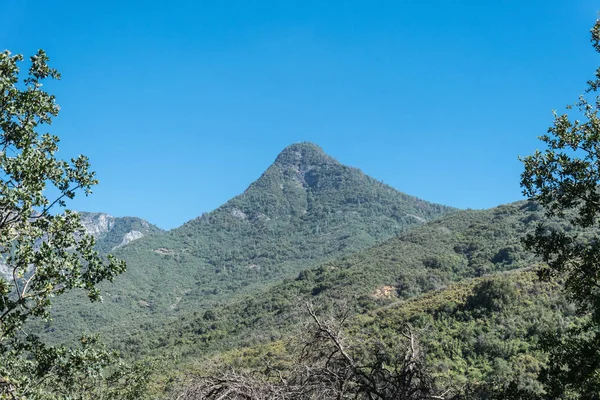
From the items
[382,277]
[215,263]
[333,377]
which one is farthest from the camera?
[215,263]

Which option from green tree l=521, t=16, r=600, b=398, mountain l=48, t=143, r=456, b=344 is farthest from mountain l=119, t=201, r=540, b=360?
green tree l=521, t=16, r=600, b=398

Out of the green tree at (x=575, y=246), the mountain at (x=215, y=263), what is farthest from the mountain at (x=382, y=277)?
the green tree at (x=575, y=246)

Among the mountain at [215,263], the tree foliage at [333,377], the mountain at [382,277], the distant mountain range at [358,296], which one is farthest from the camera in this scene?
the mountain at [215,263]

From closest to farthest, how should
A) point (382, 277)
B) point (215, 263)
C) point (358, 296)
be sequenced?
point (358, 296) < point (382, 277) < point (215, 263)

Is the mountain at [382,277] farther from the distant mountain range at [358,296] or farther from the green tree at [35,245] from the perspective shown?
the green tree at [35,245]

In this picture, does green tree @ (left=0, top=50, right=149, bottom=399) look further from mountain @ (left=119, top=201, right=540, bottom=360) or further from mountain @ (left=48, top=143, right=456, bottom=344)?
mountain @ (left=48, top=143, right=456, bottom=344)

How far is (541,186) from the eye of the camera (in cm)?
845

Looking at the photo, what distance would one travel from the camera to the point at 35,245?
6.46m

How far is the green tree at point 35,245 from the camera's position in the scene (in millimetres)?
6012

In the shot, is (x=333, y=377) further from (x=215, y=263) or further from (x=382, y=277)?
(x=215, y=263)

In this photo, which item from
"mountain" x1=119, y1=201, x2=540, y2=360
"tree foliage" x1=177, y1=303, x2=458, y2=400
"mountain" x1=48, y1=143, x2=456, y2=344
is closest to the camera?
"tree foliage" x1=177, y1=303, x2=458, y2=400

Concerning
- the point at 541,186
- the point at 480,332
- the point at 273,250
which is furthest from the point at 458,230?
the point at 541,186

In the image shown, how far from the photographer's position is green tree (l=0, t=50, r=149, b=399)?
19.7ft

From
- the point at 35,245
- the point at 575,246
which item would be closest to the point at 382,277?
the point at 575,246
